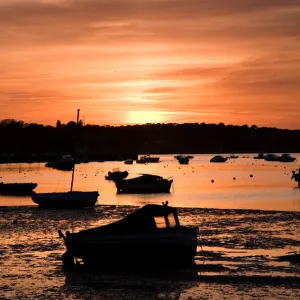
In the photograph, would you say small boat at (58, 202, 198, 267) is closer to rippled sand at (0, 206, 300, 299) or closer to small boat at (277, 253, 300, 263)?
rippled sand at (0, 206, 300, 299)

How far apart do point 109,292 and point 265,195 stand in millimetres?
69312

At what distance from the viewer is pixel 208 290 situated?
27.6 metres

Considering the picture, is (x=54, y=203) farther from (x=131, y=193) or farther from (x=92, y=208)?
(x=131, y=193)

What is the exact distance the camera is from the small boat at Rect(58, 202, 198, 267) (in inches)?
1286

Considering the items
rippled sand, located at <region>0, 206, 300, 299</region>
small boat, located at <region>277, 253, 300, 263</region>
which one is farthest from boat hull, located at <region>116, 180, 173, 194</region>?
small boat, located at <region>277, 253, 300, 263</region>

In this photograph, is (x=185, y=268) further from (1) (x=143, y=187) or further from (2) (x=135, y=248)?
(1) (x=143, y=187)

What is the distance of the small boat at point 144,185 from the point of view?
9350cm

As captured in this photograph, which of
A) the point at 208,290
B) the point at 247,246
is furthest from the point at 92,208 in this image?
the point at 208,290

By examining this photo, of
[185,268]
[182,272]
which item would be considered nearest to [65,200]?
[185,268]

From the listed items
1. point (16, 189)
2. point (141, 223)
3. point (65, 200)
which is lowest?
point (16, 189)

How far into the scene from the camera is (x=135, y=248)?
1287 inches

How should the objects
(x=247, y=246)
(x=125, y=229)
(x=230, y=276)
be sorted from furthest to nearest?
1. (x=247, y=246)
2. (x=125, y=229)
3. (x=230, y=276)

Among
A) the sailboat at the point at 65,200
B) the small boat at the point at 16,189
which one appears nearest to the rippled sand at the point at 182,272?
the sailboat at the point at 65,200

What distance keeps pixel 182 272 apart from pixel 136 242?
2.64 m
